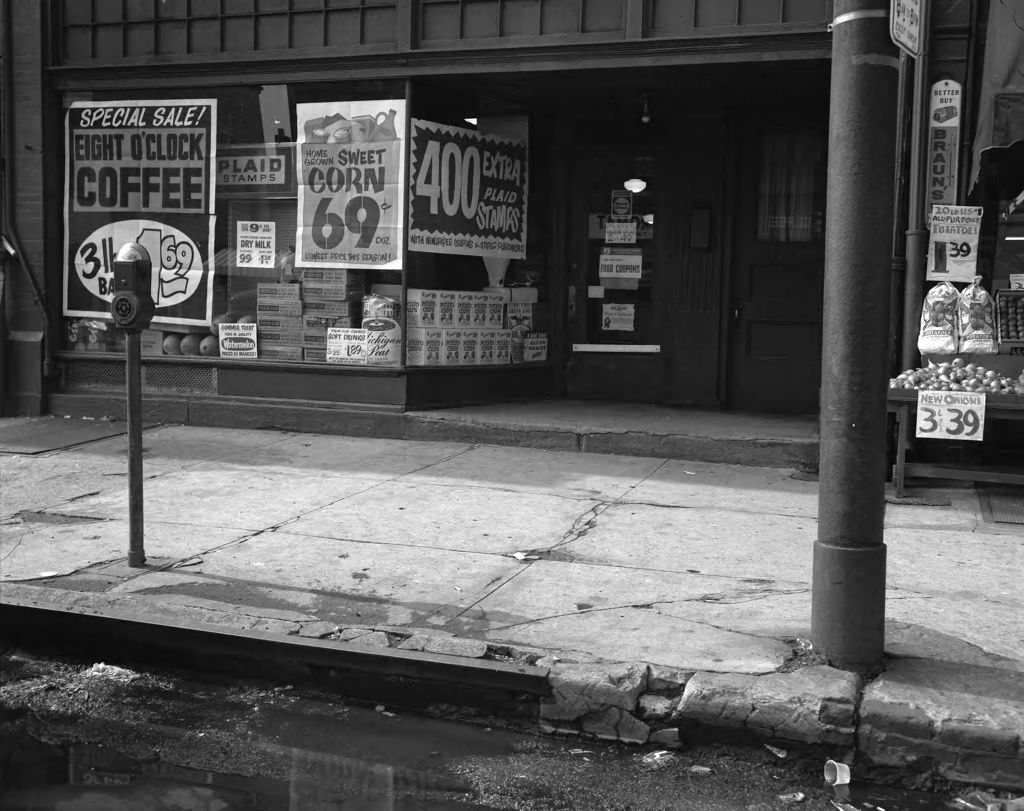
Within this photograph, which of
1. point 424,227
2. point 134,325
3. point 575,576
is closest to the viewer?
point 134,325

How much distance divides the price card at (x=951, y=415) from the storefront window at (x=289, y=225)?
13.8 ft

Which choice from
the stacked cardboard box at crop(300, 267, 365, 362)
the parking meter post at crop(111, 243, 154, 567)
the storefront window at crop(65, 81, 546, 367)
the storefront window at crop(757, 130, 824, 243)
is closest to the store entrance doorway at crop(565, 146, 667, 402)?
the storefront window at crop(65, 81, 546, 367)

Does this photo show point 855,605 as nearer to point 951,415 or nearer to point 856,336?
point 856,336

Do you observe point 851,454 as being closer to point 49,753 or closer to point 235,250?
point 49,753

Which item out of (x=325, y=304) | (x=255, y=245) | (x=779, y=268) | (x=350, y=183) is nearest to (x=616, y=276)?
(x=779, y=268)

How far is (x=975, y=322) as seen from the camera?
783 centimetres

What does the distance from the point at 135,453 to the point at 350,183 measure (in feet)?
15.1

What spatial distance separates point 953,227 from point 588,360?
3982 millimetres

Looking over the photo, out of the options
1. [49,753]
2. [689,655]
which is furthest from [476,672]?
[49,753]

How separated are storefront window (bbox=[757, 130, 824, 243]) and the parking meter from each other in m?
6.36

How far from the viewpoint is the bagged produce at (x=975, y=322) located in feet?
25.6

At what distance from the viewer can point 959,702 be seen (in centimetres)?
422

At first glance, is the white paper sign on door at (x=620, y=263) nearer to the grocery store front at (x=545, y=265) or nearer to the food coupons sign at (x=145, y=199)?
the grocery store front at (x=545, y=265)

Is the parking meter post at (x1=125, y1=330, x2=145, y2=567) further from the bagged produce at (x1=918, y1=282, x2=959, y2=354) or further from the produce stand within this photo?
the bagged produce at (x1=918, y1=282, x2=959, y2=354)
